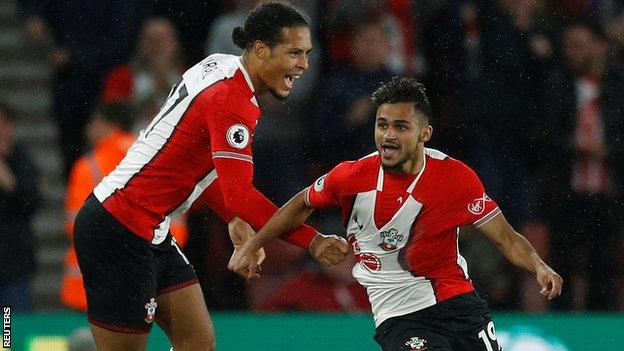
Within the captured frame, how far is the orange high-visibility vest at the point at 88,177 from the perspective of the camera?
8031 mm

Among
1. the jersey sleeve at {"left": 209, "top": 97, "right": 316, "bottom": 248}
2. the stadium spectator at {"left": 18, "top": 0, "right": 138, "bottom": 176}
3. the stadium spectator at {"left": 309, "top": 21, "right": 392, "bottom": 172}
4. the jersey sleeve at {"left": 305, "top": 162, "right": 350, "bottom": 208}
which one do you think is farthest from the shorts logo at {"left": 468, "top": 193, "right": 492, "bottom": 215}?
the stadium spectator at {"left": 18, "top": 0, "right": 138, "bottom": 176}

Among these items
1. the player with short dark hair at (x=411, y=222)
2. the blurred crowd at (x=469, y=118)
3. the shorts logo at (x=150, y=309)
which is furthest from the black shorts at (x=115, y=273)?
the blurred crowd at (x=469, y=118)

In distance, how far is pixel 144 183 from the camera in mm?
5492

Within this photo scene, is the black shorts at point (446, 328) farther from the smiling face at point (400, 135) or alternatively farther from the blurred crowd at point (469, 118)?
the blurred crowd at point (469, 118)

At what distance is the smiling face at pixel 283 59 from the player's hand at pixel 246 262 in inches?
26.4

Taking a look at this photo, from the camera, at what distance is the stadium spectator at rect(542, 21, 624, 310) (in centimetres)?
866

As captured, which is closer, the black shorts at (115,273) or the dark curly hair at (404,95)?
the black shorts at (115,273)

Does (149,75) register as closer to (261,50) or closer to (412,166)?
(261,50)

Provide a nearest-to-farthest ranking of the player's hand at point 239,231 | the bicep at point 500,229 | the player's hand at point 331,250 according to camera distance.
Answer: the player's hand at point 331,250 → the bicep at point 500,229 → the player's hand at point 239,231

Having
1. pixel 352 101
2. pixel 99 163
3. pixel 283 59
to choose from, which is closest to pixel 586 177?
pixel 352 101

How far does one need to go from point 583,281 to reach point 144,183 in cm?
410

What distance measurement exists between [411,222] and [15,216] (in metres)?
3.39

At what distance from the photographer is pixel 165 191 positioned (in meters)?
5.48

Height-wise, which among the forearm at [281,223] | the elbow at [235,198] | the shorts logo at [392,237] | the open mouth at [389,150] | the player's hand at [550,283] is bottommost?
the player's hand at [550,283]
